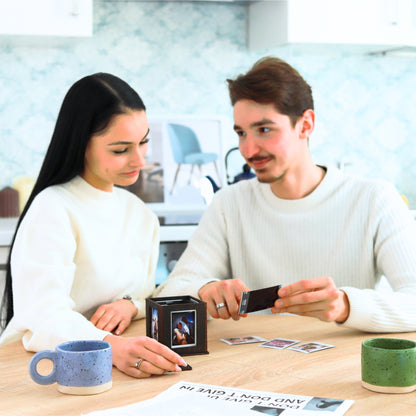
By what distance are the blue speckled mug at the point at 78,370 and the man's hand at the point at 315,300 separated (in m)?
0.51

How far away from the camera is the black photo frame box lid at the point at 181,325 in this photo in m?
1.37

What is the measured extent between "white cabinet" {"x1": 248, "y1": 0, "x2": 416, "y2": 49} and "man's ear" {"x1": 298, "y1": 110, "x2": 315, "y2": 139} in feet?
3.91

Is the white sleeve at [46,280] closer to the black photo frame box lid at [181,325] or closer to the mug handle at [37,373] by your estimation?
the black photo frame box lid at [181,325]

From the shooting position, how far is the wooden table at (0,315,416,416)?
1.09 meters

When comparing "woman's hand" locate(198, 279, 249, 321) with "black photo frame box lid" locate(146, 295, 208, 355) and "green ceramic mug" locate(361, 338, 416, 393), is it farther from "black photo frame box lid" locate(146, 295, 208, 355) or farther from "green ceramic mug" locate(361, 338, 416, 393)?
"green ceramic mug" locate(361, 338, 416, 393)

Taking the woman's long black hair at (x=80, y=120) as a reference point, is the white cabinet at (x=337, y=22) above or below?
above

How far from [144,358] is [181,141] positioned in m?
Result: 2.31

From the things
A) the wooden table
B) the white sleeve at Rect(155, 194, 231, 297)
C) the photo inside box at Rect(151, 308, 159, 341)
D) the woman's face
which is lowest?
the wooden table

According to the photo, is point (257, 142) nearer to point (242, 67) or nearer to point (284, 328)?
point (284, 328)

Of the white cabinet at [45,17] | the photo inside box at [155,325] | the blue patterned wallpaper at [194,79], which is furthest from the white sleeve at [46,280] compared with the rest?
the blue patterned wallpaper at [194,79]

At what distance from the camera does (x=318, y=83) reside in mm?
3770

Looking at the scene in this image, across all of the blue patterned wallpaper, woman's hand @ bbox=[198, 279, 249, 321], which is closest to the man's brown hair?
woman's hand @ bbox=[198, 279, 249, 321]

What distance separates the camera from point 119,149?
163cm

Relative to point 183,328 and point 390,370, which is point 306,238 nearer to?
point 183,328
